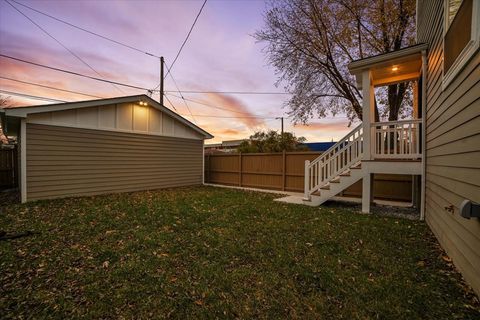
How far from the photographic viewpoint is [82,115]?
8.02 m

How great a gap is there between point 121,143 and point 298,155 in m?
7.09

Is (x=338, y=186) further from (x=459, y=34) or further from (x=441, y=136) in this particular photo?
(x=459, y=34)

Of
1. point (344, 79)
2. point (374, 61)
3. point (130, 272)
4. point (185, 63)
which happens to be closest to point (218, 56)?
point (185, 63)

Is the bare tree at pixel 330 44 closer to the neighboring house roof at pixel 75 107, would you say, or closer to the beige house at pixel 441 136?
the beige house at pixel 441 136

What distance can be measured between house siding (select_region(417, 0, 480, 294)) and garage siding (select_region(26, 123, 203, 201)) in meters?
9.33

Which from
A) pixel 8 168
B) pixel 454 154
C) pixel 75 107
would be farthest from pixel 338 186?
pixel 8 168

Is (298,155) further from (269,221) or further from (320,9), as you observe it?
(320,9)

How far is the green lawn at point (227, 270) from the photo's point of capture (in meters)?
2.08

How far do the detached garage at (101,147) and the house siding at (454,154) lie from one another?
30.1ft

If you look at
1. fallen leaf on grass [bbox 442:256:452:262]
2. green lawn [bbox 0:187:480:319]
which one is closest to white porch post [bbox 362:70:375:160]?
green lawn [bbox 0:187:480:319]

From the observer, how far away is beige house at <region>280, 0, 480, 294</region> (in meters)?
2.30

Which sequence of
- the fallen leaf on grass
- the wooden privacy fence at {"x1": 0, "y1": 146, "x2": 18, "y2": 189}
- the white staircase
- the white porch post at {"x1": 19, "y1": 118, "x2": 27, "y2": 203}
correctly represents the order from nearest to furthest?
the fallen leaf on grass
the white staircase
the white porch post at {"x1": 19, "y1": 118, "x2": 27, "y2": 203}
the wooden privacy fence at {"x1": 0, "y1": 146, "x2": 18, "y2": 189}

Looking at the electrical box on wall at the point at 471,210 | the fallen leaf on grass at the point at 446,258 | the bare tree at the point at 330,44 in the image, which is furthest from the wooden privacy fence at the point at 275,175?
the electrical box on wall at the point at 471,210

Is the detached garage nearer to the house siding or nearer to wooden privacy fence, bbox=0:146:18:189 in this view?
wooden privacy fence, bbox=0:146:18:189
